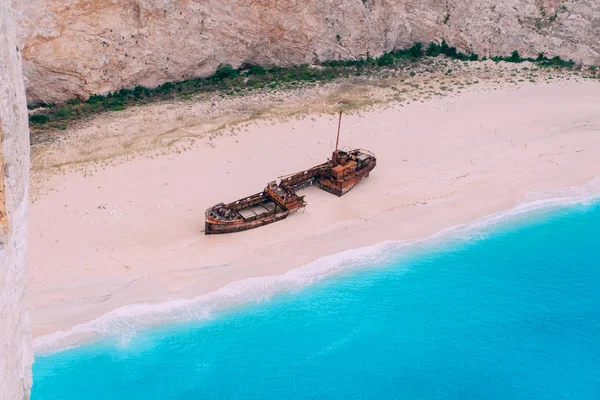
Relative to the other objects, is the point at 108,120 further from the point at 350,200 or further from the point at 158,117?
the point at 350,200

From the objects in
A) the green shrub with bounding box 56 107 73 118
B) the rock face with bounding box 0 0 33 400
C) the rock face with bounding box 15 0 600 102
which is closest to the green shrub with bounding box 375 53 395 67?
the rock face with bounding box 15 0 600 102

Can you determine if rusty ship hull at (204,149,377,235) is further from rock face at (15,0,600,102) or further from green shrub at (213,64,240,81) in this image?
rock face at (15,0,600,102)

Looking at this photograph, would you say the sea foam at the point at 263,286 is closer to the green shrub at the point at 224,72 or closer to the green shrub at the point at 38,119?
the green shrub at the point at 38,119

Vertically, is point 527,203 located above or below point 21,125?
below

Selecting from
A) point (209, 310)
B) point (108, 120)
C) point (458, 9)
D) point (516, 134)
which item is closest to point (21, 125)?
point (209, 310)

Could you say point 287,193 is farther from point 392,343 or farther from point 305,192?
point 392,343

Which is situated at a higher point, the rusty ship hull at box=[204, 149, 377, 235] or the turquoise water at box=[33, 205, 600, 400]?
the rusty ship hull at box=[204, 149, 377, 235]
